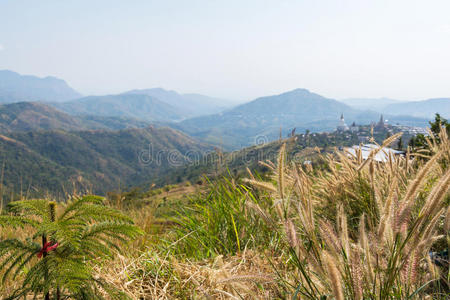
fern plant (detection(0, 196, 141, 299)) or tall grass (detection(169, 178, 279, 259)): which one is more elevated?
fern plant (detection(0, 196, 141, 299))

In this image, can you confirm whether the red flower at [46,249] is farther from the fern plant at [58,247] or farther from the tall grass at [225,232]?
the tall grass at [225,232]

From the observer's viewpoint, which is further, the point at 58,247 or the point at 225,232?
the point at 225,232

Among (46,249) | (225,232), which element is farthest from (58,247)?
(225,232)

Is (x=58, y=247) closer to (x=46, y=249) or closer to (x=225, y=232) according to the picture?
(x=46, y=249)

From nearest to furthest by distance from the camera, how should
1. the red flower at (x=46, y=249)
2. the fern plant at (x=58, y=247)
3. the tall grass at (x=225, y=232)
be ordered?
the fern plant at (x=58, y=247)
the red flower at (x=46, y=249)
the tall grass at (x=225, y=232)

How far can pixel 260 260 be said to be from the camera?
210cm

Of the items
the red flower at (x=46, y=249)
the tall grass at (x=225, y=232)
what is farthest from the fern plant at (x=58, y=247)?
the tall grass at (x=225, y=232)

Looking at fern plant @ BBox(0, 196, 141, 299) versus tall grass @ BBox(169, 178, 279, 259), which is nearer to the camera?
fern plant @ BBox(0, 196, 141, 299)

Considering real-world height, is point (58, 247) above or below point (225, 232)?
above

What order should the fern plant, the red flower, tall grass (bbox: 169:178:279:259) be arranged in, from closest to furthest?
1. the fern plant
2. the red flower
3. tall grass (bbox: 169:178:279:259)

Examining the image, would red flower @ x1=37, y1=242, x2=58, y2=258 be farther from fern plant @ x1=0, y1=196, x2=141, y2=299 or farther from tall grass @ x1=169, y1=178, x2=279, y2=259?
tall grass @ x1=169, y1=178, x2=279, y2=259

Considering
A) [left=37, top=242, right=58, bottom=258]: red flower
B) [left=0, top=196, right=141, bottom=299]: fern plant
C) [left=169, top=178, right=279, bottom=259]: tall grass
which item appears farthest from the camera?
[left=169, top=178, right=279, bottom=259]: tall grass

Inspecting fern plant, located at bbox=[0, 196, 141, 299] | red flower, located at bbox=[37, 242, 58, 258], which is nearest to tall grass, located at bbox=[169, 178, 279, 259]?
fern plant, located at bbox=[0, 196, 141, 299]

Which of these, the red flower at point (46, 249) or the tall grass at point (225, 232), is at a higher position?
the red flower at point (46, 249)
